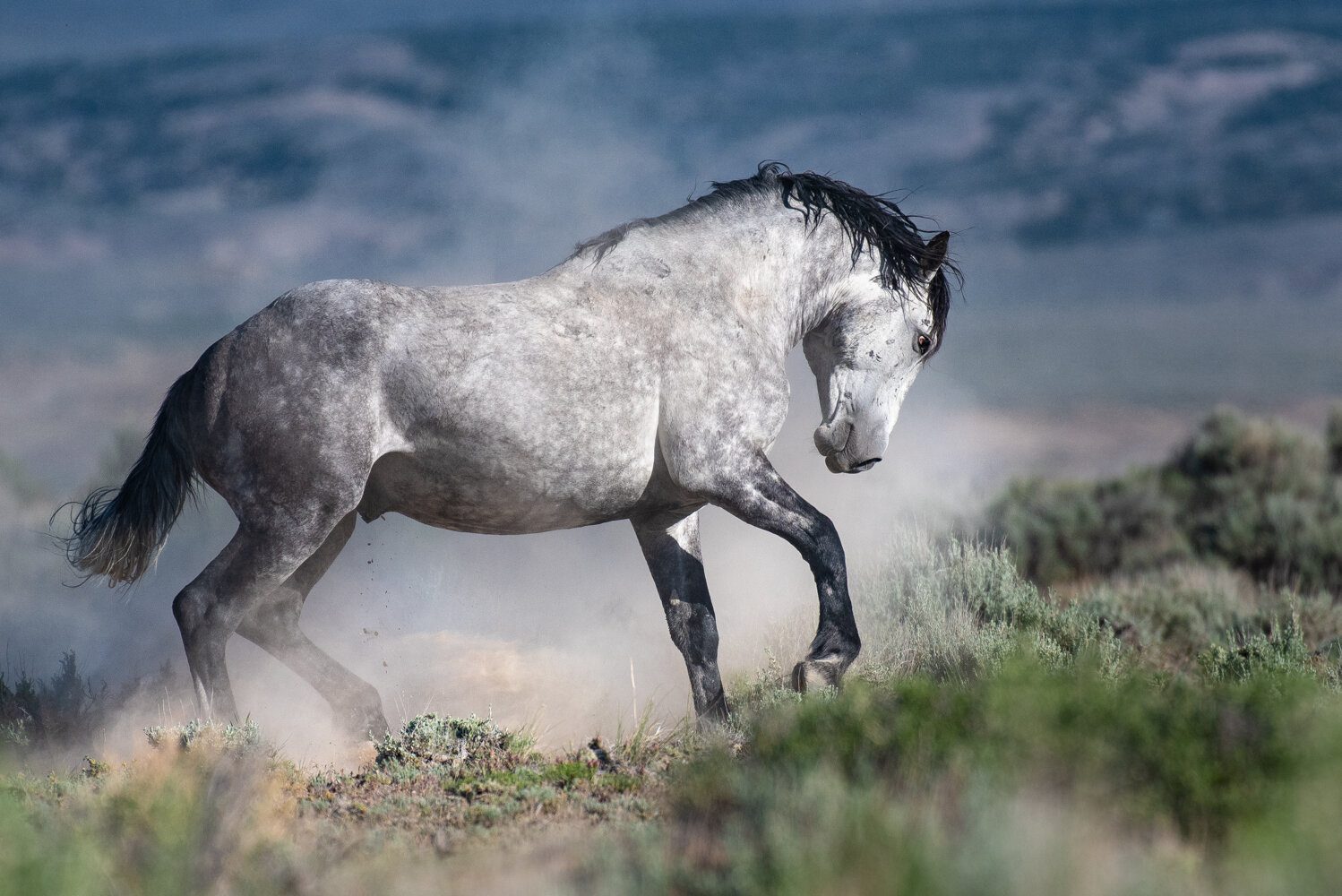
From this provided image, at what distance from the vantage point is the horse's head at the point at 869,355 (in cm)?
679

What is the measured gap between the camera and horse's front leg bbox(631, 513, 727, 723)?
22.4ft

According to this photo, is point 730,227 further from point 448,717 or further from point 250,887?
point 250,887

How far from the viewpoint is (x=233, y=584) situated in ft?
19.8

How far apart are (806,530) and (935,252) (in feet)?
6.17

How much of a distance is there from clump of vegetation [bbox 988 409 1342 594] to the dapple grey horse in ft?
31.7

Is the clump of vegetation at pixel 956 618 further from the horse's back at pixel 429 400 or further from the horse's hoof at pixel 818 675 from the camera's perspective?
the horse's back at pixel 429 400

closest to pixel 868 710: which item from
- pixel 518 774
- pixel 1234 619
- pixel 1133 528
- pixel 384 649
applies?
pixel 518 774

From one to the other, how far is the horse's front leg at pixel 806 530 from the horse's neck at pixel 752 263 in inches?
34.7

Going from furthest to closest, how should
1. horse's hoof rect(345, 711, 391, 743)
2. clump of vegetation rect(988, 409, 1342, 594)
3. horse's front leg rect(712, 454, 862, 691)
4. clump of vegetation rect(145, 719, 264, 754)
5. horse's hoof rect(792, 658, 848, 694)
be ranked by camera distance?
clump of vegetation rect(988, 409, 1342, 594) → horse's hoof rect(345, 711, 391, 743) → horse's front leg rect(712, 454, 862, 691) → horse's hoof rect(792, 658, 848, 694) → clump of vegetation rect(145, 719, 264, 754)

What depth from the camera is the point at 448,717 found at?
6.39m

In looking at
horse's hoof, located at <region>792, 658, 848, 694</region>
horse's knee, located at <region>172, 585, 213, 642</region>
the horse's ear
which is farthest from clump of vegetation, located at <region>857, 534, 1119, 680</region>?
horse's knee, located at <region>172, 585, 213, 642</region>

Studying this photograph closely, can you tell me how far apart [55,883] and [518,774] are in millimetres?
2423

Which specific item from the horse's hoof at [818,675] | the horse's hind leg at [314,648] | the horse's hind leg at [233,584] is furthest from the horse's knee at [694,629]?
the horse's hind leg at [233,584]

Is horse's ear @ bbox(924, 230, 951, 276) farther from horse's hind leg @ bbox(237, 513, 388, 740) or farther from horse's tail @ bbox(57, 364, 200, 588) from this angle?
horse's tail @ bbox(57, 364, 200, 588)
